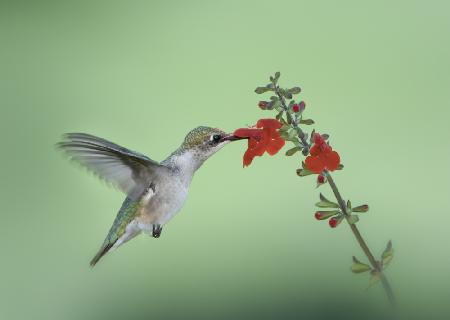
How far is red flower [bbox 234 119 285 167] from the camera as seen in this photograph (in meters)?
2.35

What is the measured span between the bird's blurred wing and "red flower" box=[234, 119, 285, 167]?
395 mm

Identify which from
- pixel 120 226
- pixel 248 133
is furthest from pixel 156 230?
pixel 248 133

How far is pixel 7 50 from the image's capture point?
7.27 metres

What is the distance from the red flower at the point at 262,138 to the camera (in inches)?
92.6

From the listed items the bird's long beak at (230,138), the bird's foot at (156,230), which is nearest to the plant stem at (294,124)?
the bird's long beak at (230,138)

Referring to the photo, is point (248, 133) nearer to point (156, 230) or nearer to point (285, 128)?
point (285, 128)

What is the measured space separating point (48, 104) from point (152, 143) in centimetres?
A: 151

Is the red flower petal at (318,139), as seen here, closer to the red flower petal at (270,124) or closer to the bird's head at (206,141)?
the red flower petal at (270,124)

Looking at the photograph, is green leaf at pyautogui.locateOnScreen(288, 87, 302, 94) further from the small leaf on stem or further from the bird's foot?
the bird's foot

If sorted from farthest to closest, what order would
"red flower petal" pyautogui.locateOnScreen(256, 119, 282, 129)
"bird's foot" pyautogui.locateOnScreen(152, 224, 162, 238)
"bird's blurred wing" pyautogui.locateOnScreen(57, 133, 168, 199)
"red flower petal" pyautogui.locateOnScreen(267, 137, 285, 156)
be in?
"bird's foot" pyautogui.locateOnScreen(152, 224, 162, 238), "bird's blurred wing" pyautogui.locateOnScreen(57, 133, 168, 199), "red flower petal" pyautogui.locateOnScreen(267, 137, 285, 156), "red flower petal" pyautogui.locateOnScreen(256, 119, 282, 129)

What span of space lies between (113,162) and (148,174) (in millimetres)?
168

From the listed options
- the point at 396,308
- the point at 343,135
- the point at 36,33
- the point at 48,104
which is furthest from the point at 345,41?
the point at 396,308

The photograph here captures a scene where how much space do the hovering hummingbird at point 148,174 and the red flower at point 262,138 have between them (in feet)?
0.39

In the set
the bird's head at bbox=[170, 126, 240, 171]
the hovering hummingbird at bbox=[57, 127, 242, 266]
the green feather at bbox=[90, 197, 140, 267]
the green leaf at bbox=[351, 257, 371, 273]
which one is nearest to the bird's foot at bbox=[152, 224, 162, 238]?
the hovering hummingbird at bbox=[57, 127, 242, 266]
